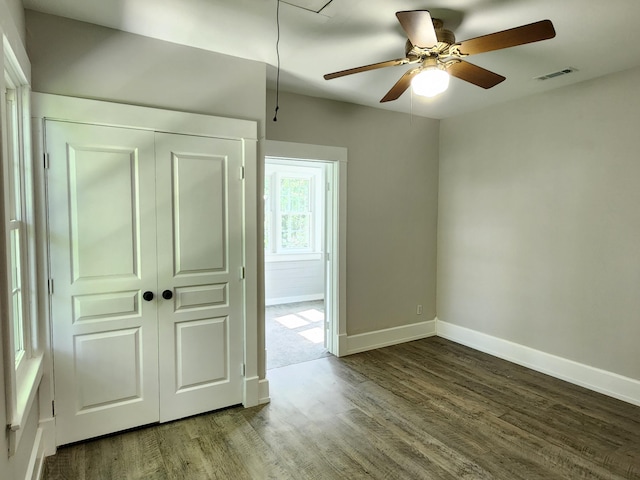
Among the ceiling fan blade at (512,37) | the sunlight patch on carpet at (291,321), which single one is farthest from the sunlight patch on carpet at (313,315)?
the ceiling fan blade at (512,37)

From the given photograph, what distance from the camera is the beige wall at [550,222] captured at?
3068 mm

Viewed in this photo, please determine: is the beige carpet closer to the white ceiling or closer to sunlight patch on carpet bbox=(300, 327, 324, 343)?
sunlight patch on carpet bbox=(300, 327, 324, 343)

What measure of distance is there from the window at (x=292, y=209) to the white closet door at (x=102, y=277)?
13.2 feet

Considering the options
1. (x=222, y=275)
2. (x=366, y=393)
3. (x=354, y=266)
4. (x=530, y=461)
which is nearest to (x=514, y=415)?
(x=530, y=461)

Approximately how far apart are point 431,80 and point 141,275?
2255 millimetres

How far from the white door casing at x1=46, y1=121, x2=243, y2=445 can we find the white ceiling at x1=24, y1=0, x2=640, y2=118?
0.68 meters

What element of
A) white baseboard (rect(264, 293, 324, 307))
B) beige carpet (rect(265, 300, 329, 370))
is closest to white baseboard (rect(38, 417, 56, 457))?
beige carpet (rect(265, 300, 329, 370))

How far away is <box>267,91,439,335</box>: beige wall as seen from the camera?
387 cm

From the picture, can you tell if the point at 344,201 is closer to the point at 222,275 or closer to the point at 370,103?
the point at 370,103

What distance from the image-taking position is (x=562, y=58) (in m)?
2.78

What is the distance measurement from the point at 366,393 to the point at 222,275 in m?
1.59

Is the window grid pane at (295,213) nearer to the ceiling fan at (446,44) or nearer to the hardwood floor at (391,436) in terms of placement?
the hardwood floor at (391,436)

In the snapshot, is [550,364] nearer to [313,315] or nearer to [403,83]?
[403,83]

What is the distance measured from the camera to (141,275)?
255 cm
